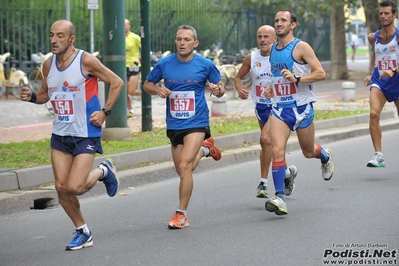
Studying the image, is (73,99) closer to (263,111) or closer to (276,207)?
(276,207)

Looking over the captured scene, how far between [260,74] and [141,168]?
2380 millimetres

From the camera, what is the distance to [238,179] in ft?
38.7

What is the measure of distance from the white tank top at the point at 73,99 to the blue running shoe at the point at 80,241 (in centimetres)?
80

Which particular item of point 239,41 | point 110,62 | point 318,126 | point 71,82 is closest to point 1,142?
point 110,62

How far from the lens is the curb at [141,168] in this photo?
996 cm

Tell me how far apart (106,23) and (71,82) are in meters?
6.19

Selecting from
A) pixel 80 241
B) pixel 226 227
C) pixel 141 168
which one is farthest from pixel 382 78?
pixel 80 241

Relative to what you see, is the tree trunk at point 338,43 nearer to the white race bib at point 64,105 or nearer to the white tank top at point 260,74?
the white tank top at point 260,74

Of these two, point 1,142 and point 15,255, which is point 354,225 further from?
point 1,142

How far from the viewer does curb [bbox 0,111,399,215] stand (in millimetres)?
9961

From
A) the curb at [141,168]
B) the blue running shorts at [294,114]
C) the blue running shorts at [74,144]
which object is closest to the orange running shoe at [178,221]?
the blue running shorts at [74,144]

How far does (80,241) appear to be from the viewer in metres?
7.70

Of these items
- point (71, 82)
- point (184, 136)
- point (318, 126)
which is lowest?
point (318, 126)

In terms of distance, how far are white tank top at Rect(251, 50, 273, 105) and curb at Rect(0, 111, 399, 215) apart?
79.8 inches
